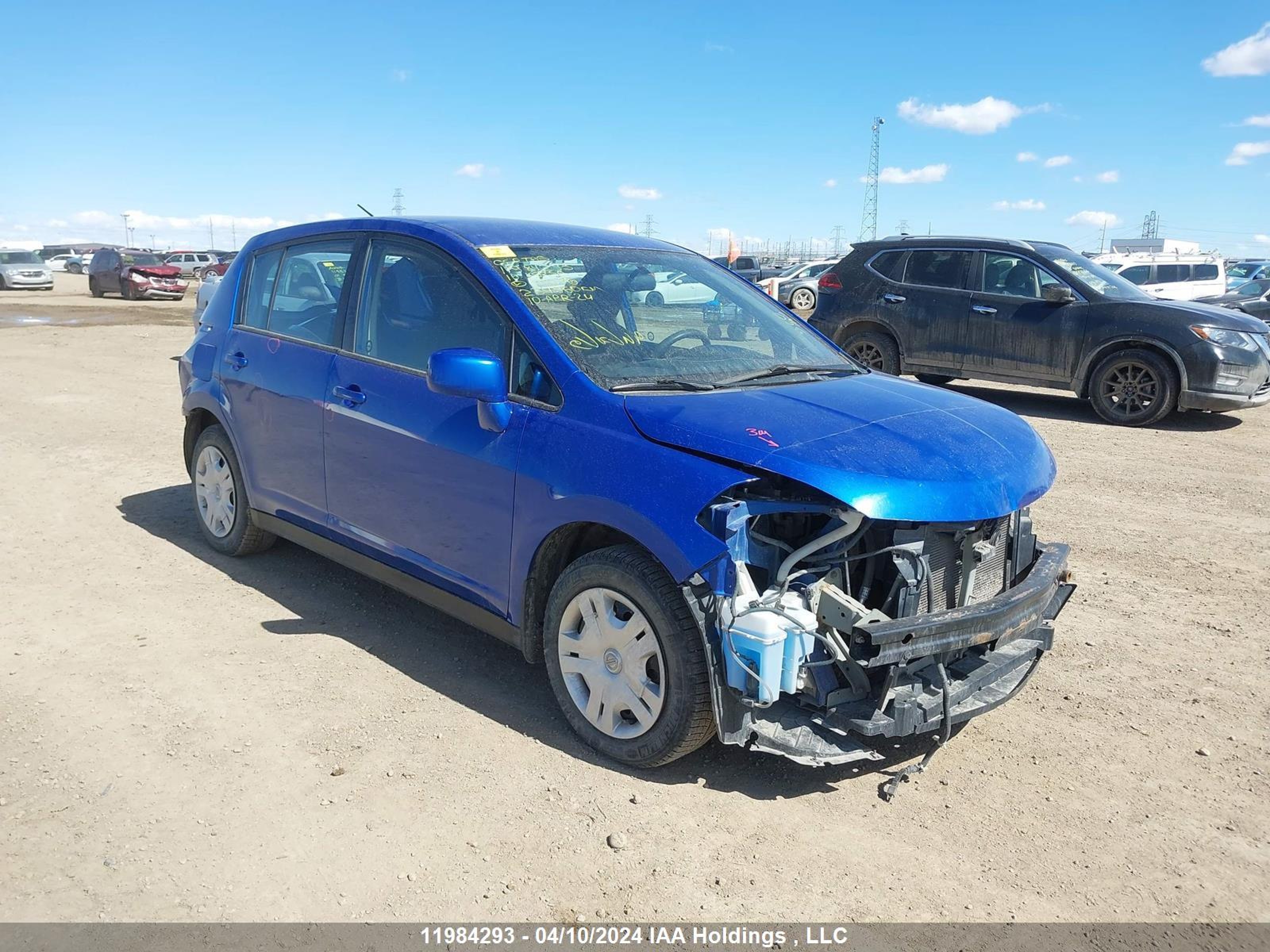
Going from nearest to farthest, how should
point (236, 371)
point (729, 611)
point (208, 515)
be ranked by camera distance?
point (729, 611)
point (236, 371)
point (208, 515)

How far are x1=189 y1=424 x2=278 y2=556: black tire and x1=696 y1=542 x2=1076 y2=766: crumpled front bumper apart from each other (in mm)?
3280

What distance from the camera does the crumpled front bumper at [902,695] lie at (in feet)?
10.6

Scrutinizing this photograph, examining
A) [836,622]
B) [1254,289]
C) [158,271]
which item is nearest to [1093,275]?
[836,622]

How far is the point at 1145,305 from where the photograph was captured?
10.3m

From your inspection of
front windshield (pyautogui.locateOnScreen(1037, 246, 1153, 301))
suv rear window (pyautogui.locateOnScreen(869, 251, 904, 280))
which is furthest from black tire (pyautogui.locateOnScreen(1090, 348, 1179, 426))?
suv rear window (pyautogui.locateOnScreen(869, 251, 904, 280))

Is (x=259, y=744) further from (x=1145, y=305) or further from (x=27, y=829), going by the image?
(x=1145, y=305)

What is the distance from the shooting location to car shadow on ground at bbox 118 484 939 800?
3.64 meters

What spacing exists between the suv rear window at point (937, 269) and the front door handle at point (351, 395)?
8.68m

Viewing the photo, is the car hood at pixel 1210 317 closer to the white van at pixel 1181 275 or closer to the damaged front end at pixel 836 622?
the damaged front end at pixel 836 622

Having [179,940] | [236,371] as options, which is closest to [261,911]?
[179,940]

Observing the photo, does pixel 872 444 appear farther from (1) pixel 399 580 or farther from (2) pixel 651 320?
(1) pixel 399 580

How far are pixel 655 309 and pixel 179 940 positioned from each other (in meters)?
2.83

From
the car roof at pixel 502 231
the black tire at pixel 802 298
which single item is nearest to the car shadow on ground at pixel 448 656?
the car roof at pixel 502 231

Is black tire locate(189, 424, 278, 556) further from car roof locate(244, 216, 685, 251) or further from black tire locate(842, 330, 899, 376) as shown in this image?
black tire locate(842, 330, 899, 376)
